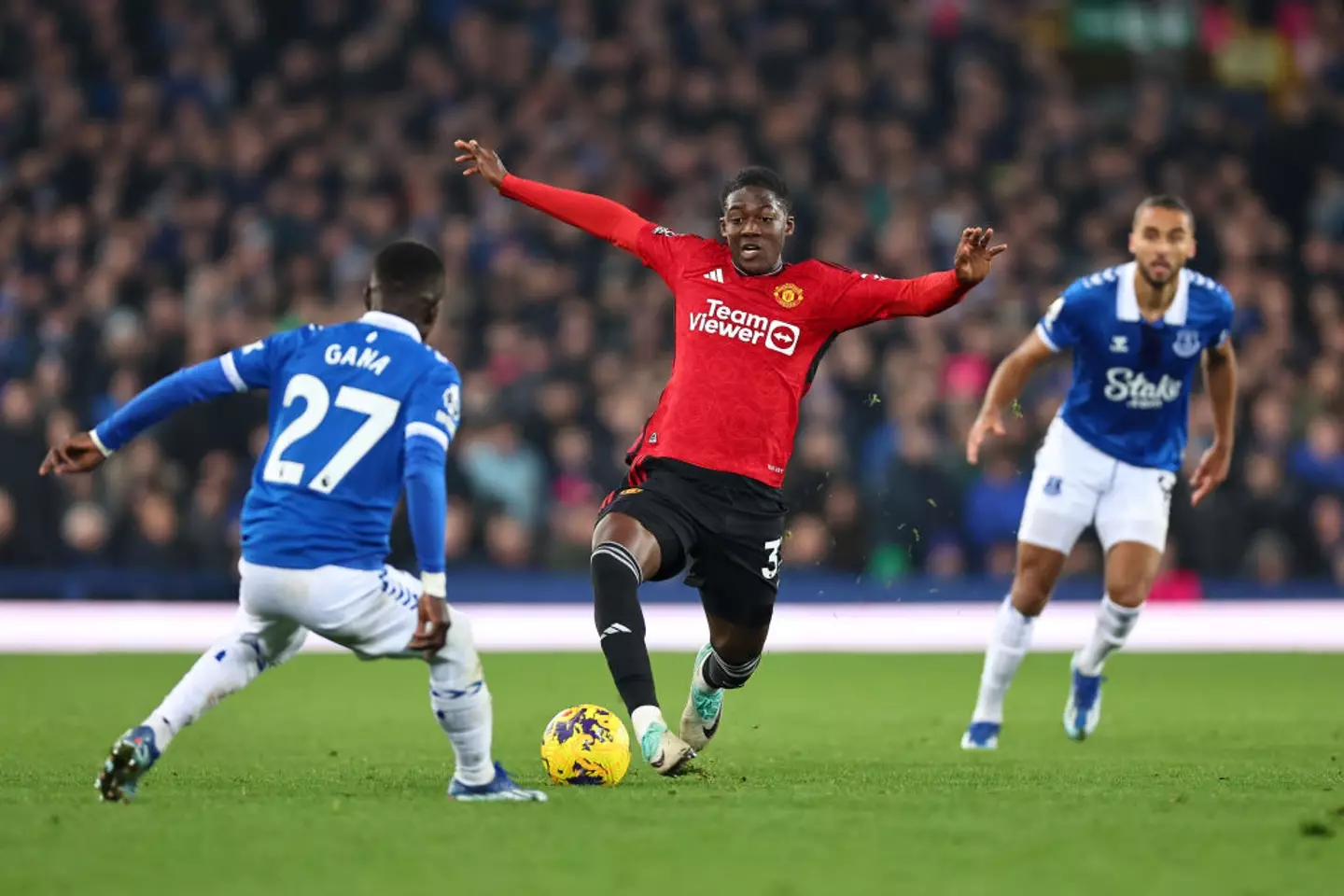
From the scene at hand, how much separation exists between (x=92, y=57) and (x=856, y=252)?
27.4 feet

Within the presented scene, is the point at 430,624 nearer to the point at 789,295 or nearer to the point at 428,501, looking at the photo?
the point at 428,501

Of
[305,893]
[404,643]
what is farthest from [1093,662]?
[305,893]

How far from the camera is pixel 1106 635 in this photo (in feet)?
28.7

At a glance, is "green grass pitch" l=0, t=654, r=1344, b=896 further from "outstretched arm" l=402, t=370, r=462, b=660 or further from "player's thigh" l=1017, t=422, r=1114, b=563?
"player's thigh" l=1017, t=422, r=1114, b=563

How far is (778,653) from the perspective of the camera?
44.7ft

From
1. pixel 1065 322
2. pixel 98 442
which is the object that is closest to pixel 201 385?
pixel 98 442

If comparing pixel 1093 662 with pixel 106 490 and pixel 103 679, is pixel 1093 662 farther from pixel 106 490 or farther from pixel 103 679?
pixel 106 490

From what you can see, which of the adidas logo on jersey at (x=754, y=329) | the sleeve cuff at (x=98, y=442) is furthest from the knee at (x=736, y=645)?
the sleeve cuff at (x=98, y=442)

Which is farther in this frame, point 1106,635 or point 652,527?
point 1106,635

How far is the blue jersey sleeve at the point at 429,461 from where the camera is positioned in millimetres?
5465

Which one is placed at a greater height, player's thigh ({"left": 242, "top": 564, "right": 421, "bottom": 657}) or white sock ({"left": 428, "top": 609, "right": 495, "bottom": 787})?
player's thigh ({"left": 242, "top": 564, "right": 421, "bottom": 657})

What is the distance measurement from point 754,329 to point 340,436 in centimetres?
207

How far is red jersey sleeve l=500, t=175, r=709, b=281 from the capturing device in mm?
7414

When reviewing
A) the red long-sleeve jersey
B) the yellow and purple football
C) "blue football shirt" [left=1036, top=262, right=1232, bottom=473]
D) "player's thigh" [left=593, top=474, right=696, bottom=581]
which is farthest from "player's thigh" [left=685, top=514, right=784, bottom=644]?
"blue football shirt" [left=1036, top=262, right=1232, bottom=473]
